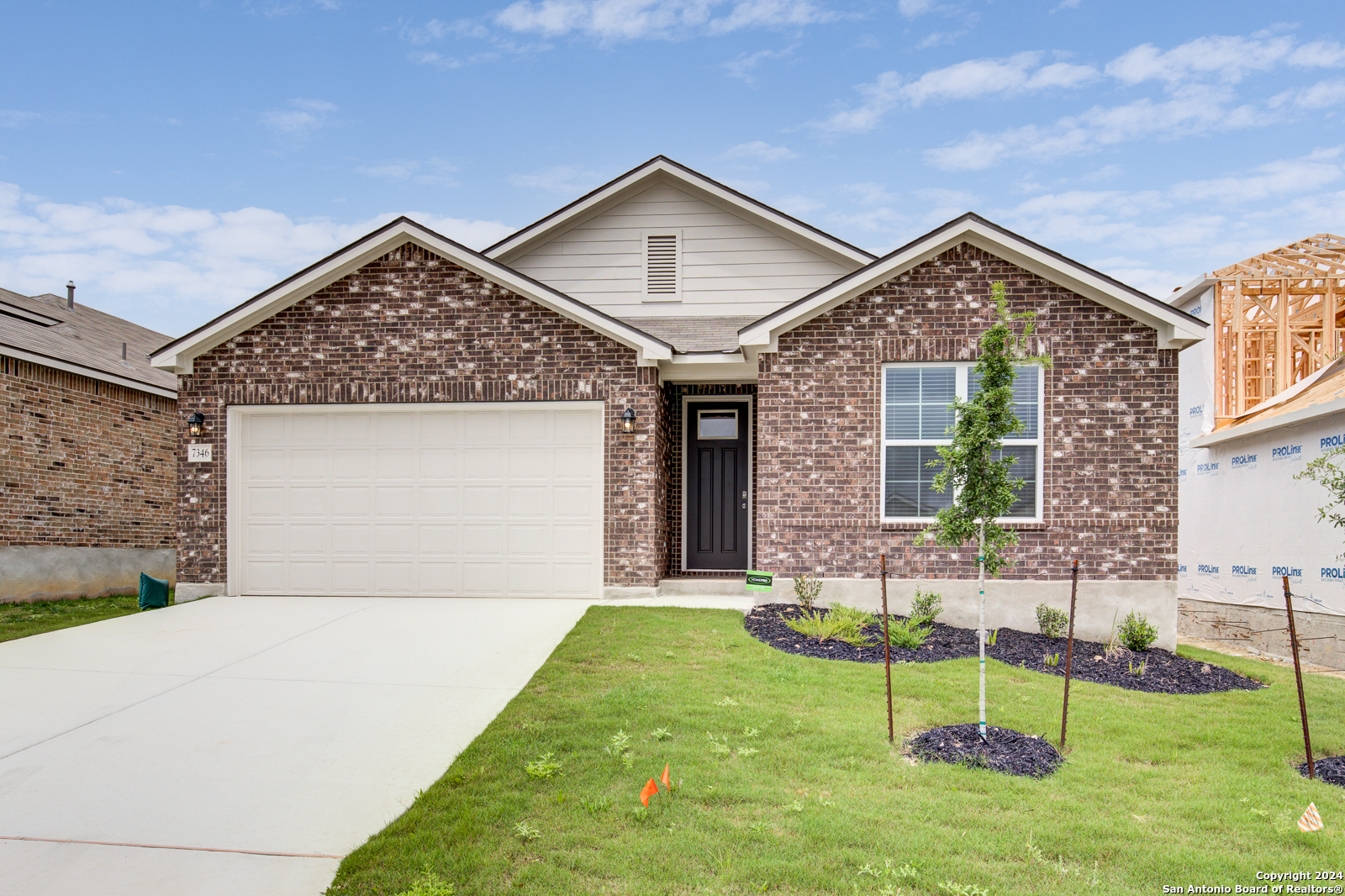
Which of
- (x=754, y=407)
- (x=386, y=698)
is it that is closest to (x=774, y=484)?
(x=754, y=407)

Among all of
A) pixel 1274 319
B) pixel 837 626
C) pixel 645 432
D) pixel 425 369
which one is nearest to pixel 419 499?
Answer: pixel 425 369

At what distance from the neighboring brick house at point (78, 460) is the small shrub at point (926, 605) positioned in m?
13.8

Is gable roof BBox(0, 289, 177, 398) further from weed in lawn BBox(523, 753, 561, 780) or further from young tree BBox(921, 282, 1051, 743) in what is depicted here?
young tree BBox(921, 282, 1051, 743)

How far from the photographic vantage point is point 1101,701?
637 centimetres

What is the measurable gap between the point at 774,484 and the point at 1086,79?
9579 millimetres

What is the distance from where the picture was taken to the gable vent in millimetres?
12492

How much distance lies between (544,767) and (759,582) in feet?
17.1

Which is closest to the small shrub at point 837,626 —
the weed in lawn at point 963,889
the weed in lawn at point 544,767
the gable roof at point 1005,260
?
the gable roof at point 1005,260

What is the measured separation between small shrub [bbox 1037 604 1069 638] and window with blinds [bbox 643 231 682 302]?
7174 mm

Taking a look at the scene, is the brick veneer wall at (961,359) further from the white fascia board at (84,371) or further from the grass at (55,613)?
the white fascia board at (84,371)

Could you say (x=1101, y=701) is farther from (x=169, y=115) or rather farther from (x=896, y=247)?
(x=169, y=115)

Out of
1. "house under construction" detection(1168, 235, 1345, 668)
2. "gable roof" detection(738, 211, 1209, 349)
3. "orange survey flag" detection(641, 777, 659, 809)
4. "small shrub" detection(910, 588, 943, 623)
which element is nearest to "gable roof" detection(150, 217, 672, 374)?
"gable roof" detection(738, 211, 1209, 349)

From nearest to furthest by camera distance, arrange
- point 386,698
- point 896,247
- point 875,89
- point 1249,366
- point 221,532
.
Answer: point 386,698 < point 896,247 < point 221,532 < point 875,89 < point 1249,366

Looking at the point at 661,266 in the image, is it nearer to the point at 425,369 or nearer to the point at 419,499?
the point at 425,369
